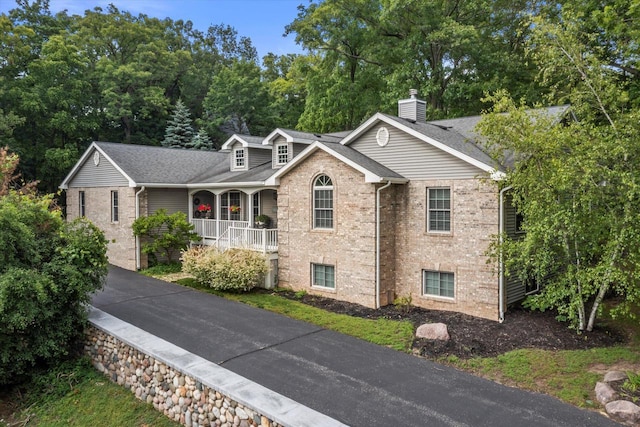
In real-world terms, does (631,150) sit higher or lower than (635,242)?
higher

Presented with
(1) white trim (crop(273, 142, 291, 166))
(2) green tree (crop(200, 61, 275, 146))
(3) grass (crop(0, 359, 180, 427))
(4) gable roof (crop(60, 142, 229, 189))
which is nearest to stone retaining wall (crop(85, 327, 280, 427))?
(3) grass (crop(0, 359, 180, 427))

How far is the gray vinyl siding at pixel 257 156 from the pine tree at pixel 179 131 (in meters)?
18.0

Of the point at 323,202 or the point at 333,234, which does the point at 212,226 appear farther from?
the point at 333,234

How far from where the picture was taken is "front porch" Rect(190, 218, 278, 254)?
1666 centimetres

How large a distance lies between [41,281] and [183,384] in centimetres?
408

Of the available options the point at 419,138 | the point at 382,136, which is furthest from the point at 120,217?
the point at 419,138

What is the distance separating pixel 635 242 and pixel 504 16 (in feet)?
65.8

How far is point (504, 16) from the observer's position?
25.1m

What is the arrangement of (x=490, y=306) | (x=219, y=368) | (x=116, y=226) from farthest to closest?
(x=116, y=226) < (x=490, y=306) < (x=219, y=368)

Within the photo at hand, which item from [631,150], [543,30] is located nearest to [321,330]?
[631,150]

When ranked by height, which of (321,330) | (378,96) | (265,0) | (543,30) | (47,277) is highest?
(265,0)

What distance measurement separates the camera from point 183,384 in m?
8.21

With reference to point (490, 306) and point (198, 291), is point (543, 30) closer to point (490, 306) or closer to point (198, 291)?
point (490, 306)

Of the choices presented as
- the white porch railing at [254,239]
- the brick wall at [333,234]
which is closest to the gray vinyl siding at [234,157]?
the white porch railing at [254,239]
